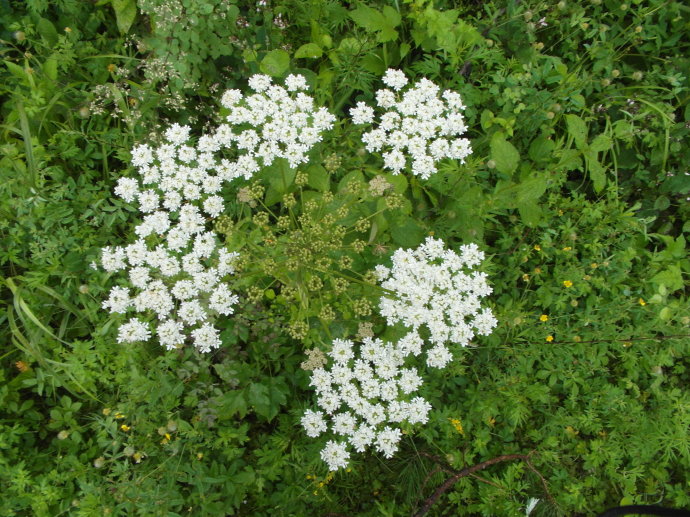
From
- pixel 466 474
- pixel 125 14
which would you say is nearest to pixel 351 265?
pixel 466 474

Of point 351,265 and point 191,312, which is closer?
point 191,312

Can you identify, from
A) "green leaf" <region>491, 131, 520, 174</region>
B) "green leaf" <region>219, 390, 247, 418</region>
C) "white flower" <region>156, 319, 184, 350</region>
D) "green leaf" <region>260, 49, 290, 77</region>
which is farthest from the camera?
"green leaf" <region>491, 131, 520, 174</region>

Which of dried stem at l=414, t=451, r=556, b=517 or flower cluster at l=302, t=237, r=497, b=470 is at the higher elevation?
flower cluster at l=302, t=237, r=497, b=470

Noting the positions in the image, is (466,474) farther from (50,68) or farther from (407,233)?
(50,68)

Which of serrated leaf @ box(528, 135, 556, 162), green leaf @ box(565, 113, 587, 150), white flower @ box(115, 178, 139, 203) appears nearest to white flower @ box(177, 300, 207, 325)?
white flower @ box(115, 178, 139, 203)

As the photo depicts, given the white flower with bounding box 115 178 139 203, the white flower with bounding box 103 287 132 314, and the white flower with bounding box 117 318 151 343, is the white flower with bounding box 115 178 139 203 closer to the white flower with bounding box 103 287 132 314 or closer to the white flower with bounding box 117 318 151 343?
the white flower with bounding box 103 287 132 314

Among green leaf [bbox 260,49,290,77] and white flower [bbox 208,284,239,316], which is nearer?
white flower [bbox 208,284,239,316]

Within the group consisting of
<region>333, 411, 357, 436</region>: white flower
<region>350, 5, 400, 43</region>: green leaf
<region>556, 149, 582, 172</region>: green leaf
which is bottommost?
<region>333, 411, 357, 436</region>: white flower
